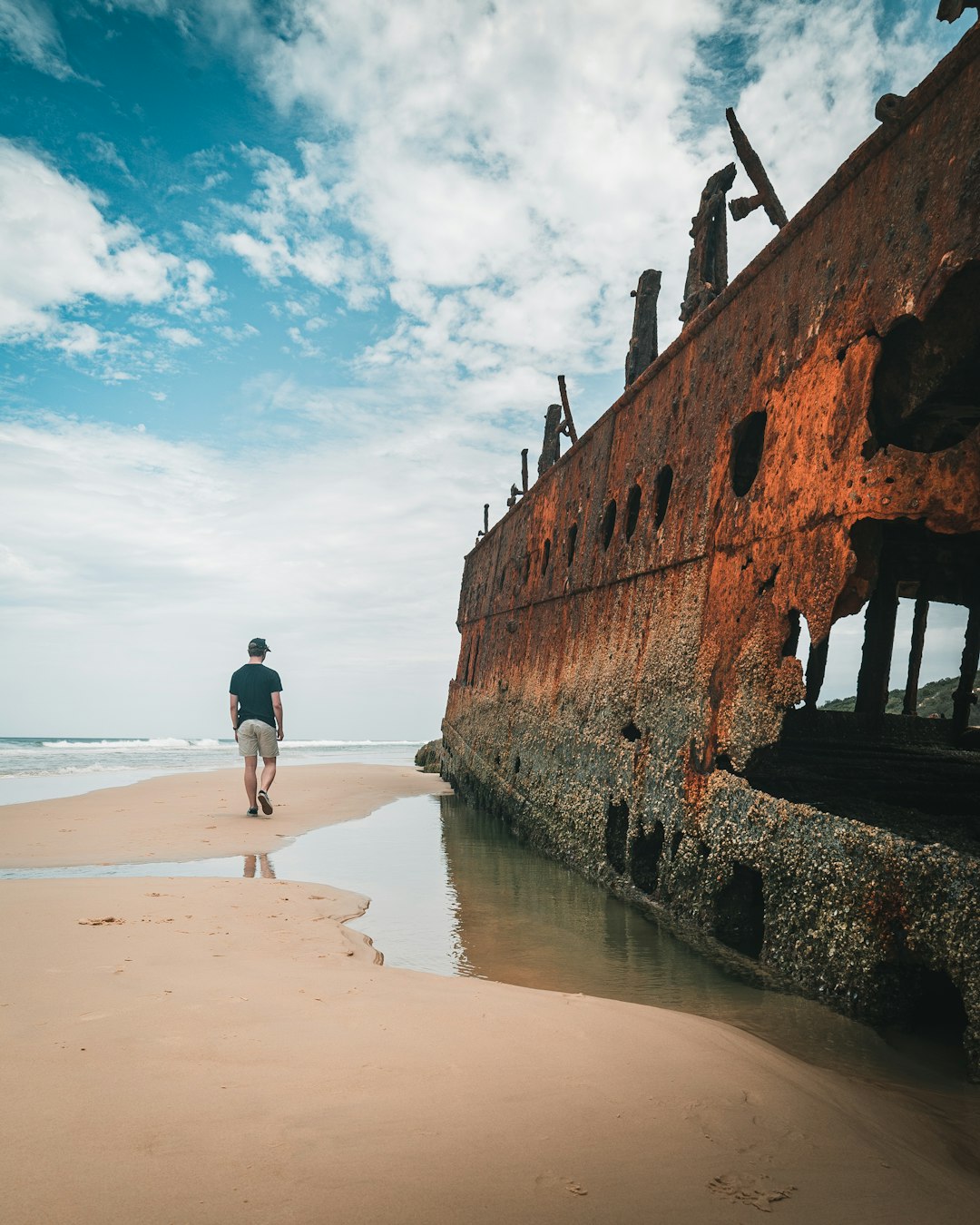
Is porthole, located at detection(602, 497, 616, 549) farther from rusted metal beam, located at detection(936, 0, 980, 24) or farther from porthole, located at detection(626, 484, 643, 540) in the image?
rusted metal beam, located at detection(936, 0, 980, 24)

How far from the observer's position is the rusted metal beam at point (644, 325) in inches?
295

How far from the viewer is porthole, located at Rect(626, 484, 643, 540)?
19.7 feet

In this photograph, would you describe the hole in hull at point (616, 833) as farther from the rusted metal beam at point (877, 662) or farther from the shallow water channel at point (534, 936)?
the rusted metal beam at point (877, 662)

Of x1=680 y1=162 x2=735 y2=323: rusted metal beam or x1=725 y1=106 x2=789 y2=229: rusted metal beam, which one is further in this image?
x1=680 y1=162 x2=735 y2=323: rusted metal beam

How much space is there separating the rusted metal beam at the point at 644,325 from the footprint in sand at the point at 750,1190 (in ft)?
22.2

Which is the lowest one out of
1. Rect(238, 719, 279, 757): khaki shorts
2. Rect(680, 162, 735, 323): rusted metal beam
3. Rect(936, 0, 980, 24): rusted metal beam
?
Rect(238, 719, 279, 757): khaki shorts

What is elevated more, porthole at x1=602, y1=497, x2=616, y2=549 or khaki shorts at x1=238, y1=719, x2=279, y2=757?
porthole at x1=602, y1=497, x2=616, y2=549

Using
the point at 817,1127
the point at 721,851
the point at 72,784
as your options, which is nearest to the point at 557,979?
the point at 721,851

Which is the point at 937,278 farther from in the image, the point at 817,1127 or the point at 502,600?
the point at 502,600

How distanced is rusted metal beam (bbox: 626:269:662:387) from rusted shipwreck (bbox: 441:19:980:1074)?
106 centimetres

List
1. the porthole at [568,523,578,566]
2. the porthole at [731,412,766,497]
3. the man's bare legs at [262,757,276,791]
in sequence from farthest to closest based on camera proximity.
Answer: the man's bare legs at [262,757,276,791] → the porthole at [568,523,578,566] → the porthole at [731,412,766,497]

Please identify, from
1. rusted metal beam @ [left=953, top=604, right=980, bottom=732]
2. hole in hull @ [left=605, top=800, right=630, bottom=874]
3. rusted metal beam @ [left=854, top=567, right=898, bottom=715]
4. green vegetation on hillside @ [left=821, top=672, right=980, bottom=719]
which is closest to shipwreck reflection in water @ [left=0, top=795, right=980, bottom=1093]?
hole in hull @ [left=605, top=800, right=630, bottom=874]

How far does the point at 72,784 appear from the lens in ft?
46.6

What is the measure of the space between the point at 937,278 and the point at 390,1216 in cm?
337
